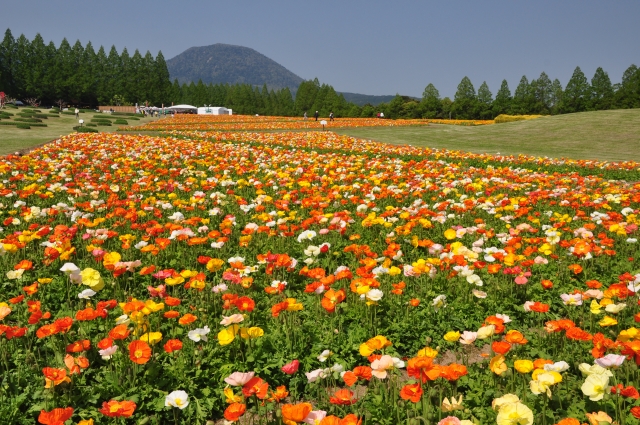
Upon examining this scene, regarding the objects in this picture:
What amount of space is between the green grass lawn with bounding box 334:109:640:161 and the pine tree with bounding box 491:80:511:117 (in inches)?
1298

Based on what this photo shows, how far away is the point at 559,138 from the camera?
25.2 meters

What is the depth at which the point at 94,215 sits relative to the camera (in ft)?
21.4

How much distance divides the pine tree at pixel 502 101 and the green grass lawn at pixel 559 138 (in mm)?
32960

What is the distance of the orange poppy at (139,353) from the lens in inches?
106

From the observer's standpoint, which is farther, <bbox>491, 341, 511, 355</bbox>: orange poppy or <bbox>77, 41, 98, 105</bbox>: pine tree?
<bbox>77, 41, 98, 105</bbox>: pine tree

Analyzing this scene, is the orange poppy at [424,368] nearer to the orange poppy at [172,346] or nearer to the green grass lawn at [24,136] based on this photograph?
the orange poppy at [172,346]

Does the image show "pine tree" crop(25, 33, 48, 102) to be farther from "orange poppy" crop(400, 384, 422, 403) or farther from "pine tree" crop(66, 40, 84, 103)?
"orange poppy" crop(400, 384, 422, 403)

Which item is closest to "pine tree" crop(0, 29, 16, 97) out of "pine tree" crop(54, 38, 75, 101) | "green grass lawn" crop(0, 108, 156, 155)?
"pine tree" crop(54, 38, 75, 101)

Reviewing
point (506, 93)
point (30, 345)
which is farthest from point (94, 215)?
point (506, 93)

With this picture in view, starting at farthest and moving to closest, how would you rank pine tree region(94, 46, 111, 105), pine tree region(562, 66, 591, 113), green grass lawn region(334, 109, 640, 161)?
pine tree region(94, 46, 111, 105) < pine tree region(562, 66, 591, 113) < green grass lawn region(334, 109, 640, 161)

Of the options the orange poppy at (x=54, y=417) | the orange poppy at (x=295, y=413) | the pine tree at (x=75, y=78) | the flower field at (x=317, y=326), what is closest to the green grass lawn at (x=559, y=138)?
the flower field at (x=317, y=326)

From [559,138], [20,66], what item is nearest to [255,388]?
[559,138]

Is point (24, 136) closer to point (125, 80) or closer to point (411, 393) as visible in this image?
point (411, 393)

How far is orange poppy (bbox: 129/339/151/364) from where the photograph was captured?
2690 mm
